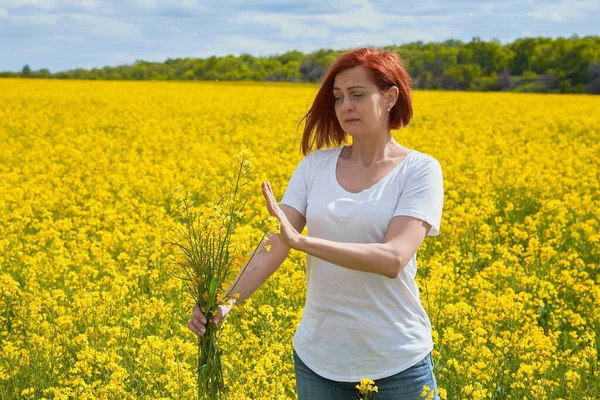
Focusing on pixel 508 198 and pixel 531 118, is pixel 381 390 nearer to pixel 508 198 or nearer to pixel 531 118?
pixel 508 198

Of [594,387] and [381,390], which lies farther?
[594,387]

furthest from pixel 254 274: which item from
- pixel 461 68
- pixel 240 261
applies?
pixel 461 68

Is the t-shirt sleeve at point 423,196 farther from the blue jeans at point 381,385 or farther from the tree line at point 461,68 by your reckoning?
the tree line at point 461,68

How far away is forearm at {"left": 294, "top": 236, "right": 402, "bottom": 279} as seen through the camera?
7.56 ft

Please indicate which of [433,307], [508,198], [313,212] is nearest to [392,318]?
[313,212]

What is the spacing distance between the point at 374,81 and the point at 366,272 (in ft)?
2.24

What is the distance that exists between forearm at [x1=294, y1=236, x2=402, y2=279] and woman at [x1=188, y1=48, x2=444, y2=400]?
3.2 inches

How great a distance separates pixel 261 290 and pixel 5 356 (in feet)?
5.96

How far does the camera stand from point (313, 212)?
267 centimetres

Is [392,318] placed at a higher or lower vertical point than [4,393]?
higher

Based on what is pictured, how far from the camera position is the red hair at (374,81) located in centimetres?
262

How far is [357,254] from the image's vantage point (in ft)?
7.75

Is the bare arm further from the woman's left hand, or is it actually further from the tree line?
the tree line

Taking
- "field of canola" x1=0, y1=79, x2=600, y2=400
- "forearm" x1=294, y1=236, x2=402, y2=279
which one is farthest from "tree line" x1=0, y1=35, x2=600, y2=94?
"forearm" x1=294, y1=236, x2=402, y2=279
